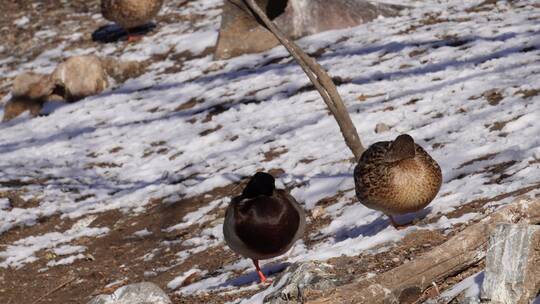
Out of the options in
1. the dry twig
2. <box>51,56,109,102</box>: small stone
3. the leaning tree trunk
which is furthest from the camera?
<box>51,56,109,102</box>: small stone

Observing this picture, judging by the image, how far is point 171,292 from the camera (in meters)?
6.12

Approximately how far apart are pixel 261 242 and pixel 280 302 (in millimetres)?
1281

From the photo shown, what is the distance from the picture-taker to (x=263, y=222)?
5668 millimetres

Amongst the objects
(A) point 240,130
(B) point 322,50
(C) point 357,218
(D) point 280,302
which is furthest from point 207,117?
(D) point 280,302

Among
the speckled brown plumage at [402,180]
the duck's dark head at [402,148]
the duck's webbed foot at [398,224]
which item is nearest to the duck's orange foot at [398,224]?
the duck's webbed foot at [398,224]

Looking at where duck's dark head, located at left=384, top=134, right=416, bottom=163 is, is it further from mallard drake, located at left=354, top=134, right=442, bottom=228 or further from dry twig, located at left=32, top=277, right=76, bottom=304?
dry twig, located at left=32, top=277, right=76, bottom=304

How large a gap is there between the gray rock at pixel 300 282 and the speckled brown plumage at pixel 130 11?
345 inches

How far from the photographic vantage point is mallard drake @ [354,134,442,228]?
5.59 m

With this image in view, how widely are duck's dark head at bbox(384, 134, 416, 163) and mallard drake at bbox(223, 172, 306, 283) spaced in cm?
73

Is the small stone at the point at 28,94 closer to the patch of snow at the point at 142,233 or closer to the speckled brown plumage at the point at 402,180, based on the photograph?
the patch of snow at the point at 142,233

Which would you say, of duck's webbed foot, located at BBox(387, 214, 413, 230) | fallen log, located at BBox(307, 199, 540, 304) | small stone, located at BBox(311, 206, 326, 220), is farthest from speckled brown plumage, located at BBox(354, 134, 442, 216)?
fallen log, located at BBox(307, 199, 540, 304)

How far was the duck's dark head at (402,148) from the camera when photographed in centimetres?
562

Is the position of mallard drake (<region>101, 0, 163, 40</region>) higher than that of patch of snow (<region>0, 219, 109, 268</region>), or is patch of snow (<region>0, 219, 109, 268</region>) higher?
mallard drake (<region>101, 0, 163, 40</region>)

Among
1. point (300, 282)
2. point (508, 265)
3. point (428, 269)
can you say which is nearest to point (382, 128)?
point (300, 282)
